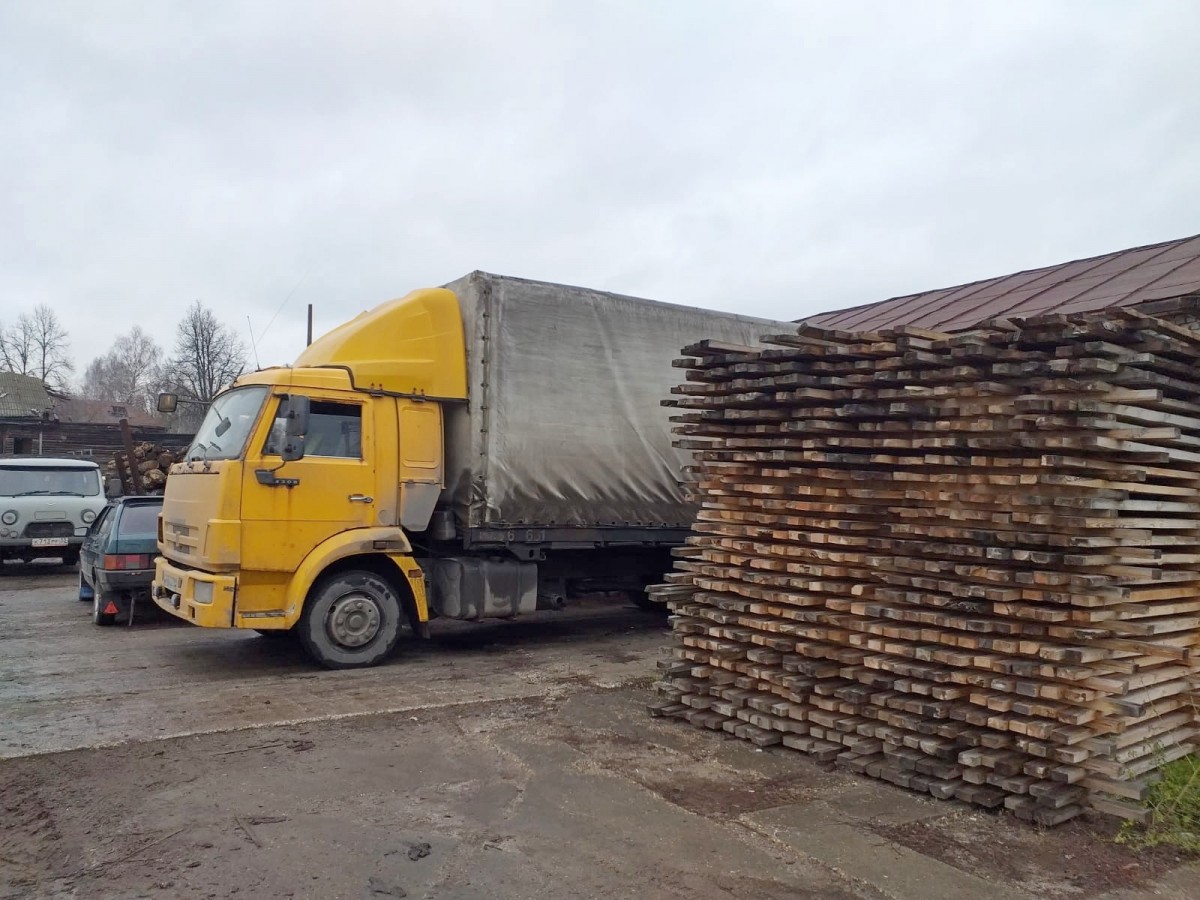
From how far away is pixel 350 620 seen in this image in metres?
8.46

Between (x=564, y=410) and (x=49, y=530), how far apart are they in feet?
36.0

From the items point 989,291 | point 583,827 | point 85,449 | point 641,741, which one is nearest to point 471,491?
point 641,741

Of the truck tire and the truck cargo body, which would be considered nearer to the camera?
the truck tire

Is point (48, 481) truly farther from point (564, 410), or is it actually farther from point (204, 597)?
point (564, 410)

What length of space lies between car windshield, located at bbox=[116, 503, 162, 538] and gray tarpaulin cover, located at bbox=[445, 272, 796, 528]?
400 cm

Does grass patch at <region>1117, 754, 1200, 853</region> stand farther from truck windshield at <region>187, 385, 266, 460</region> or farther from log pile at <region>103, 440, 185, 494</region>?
log pile at <region>103, 440, 185, 494</region>

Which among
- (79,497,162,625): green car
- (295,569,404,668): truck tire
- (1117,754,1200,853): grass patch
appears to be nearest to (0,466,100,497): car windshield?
(79,497,162,625): green car

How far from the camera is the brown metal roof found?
8.23 meters

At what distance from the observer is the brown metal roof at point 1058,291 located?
8.23 meters

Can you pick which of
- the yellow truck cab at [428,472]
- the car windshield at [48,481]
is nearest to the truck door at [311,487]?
the yellow truck cab at [428,472]

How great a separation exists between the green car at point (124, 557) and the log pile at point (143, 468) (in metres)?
8.15

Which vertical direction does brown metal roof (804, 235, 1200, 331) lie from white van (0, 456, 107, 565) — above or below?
above

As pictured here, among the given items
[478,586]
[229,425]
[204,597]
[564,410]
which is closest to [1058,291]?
[564,410]

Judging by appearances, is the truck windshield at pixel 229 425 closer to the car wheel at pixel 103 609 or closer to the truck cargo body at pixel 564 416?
the truck cargo body at pixel 564 416
